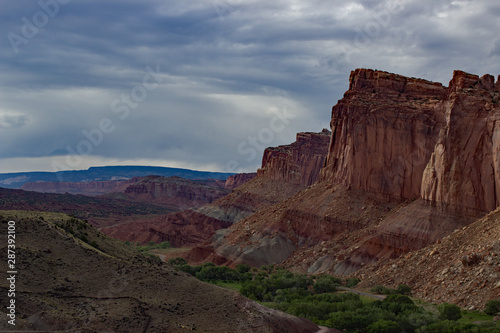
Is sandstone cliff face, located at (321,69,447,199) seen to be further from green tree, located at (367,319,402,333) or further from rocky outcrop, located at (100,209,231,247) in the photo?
rocky outcrop, located at (100,209,231,247)

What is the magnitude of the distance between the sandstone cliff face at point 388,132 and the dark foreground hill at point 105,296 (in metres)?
38.4

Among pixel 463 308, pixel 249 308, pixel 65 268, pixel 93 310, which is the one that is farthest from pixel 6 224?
pixel 463 308

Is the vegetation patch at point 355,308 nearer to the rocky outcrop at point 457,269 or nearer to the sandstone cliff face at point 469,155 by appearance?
the rocky outcrop at point 457,269

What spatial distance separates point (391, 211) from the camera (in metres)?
70.7

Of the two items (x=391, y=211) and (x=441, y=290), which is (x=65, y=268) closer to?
(x=441, y=290)

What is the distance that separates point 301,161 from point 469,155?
8705cm

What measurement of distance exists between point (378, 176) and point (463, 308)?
32465 mm

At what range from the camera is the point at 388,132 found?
7419 centimetres

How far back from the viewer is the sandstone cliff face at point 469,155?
58969mm

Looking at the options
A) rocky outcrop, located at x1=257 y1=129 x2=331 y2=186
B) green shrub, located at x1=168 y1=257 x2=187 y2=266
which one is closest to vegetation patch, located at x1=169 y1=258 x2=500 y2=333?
green shrub, located at x1=168 y1=257 x2=187 y2=266

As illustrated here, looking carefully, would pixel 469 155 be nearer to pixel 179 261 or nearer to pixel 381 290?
pixel 381 290

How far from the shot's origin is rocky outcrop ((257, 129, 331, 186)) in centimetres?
14062

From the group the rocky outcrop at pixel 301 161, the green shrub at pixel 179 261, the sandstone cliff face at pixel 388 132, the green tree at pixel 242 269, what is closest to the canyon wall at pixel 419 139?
the sandstone cliff face at pixel 388 132

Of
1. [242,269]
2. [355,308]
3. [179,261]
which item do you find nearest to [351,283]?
[355,308]
